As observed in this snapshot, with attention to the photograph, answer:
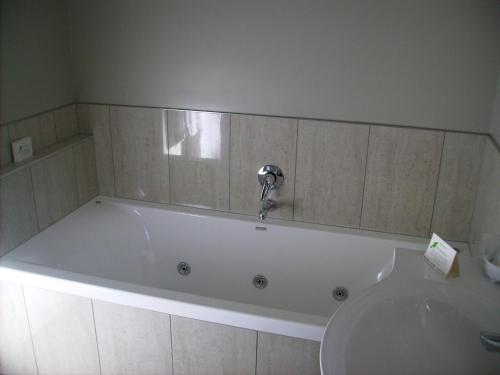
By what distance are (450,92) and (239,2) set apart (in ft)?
3.39

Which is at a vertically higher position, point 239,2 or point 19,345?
point 239,2

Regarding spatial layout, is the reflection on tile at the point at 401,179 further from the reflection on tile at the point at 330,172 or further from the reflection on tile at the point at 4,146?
the reflection on tile at the point at 4,146

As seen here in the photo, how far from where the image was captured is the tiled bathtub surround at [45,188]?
2.04 m

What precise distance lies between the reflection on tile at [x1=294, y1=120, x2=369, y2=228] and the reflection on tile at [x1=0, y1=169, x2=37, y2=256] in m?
1.26

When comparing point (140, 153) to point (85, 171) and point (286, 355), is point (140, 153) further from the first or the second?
point (286, 355)

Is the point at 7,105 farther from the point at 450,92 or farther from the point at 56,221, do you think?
the point at 450,92

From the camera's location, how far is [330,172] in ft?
7.61

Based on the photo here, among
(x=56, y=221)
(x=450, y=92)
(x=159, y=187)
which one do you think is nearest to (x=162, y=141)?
(x=159, y=187)

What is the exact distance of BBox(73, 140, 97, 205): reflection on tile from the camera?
2.51m

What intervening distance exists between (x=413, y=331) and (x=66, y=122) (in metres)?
2.03

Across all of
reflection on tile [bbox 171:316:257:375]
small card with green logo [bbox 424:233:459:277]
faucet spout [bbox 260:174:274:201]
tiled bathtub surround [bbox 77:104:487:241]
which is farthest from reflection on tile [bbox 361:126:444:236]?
reflection on tile [bbox 171:316:257:375]

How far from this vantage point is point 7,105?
6.89ft

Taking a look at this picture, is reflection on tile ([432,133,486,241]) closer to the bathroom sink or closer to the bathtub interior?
the bathtub interior

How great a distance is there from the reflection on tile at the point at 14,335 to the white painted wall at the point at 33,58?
0.76 m
